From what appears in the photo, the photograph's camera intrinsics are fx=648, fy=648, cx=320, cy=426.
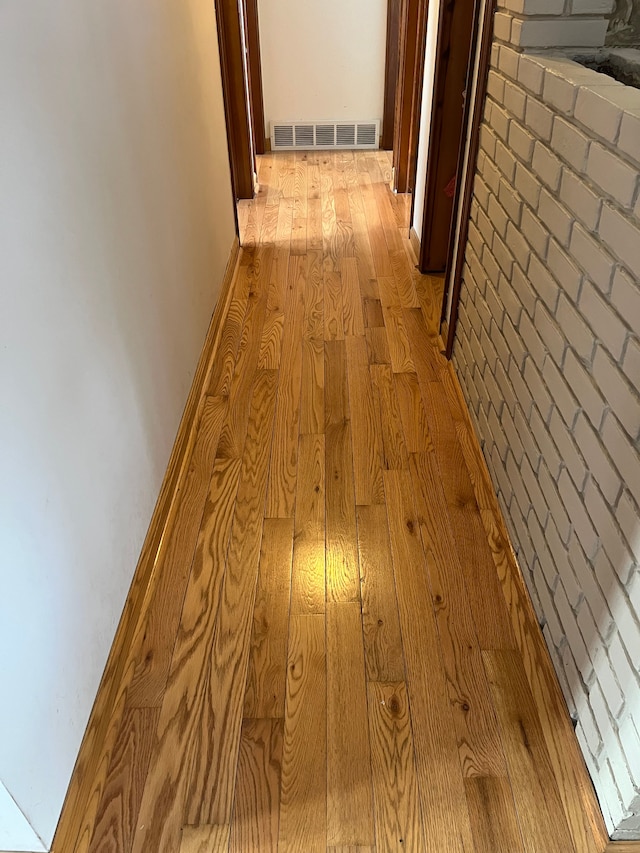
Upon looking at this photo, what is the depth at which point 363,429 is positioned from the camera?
87.7 inches

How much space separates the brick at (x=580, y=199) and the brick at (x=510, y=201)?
0.31 meters

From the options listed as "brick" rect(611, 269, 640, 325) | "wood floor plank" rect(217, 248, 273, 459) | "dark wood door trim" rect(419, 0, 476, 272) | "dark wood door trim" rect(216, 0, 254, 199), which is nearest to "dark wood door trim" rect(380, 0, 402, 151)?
"dark wood door trim" rect(216, 0, 254, 199)

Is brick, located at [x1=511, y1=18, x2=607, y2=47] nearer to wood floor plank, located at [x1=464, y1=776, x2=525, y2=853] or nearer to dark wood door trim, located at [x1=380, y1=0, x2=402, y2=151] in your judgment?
wood floor plank, located at [x1=464, y1=776, x2=525, y2=853]

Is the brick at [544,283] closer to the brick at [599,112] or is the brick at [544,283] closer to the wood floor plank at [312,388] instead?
the brick at [599,112]

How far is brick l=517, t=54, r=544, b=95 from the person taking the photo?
4.81ft

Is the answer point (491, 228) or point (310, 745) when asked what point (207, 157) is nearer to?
point (491, 228)

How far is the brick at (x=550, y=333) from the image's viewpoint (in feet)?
4.52

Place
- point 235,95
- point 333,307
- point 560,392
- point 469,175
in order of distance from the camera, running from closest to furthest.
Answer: point 560,392 < point 469,175 < point 333,307 < point 235,95

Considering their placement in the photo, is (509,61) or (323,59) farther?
(323,59)

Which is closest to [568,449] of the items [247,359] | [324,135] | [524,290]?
[524,290]

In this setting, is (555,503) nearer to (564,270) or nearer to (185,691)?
(564,270)

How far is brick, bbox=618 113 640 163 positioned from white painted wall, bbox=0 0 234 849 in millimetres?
988

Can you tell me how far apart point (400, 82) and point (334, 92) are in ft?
4.48

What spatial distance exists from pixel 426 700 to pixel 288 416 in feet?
3.75
